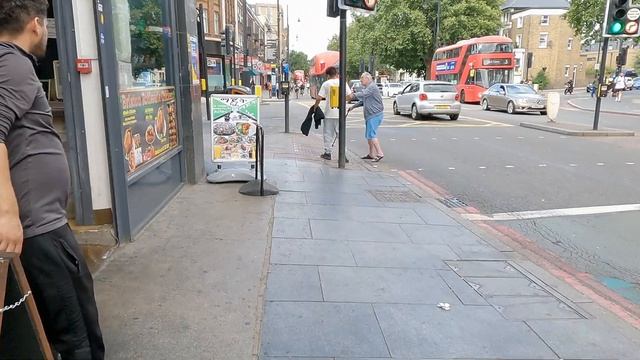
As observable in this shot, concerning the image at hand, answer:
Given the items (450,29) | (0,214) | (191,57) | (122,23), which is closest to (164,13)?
(191,57)

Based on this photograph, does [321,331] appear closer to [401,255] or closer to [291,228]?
[401,255]

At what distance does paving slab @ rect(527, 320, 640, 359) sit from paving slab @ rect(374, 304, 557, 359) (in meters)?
0.10

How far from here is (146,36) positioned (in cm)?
552

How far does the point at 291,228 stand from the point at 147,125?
1.84m

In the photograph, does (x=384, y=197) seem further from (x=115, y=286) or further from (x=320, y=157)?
(x=115, y=286)

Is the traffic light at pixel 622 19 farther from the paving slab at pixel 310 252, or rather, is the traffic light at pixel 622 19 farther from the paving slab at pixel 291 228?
the paving slab at pixel 310 252

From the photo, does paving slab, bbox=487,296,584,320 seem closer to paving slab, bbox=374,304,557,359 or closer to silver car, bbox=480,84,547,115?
paving slab, bbox=374,304,557,359

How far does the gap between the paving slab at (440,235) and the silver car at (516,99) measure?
19374 mm

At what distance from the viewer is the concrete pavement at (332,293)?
3.11m

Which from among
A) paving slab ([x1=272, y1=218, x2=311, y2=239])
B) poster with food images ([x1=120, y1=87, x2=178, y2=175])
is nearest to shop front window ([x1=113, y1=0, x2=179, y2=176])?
poster with food images ([x1=120, y1=87, x2=178, y2=175])

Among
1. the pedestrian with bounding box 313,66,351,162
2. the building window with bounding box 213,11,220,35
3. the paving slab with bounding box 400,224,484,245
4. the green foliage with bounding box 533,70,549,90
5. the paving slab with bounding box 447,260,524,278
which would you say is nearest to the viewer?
the paving slab with bounding box 447,260,524,278

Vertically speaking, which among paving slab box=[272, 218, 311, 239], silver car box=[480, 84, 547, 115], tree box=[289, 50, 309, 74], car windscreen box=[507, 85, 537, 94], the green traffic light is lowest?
paving slab box=[272, 218, 311, 239]

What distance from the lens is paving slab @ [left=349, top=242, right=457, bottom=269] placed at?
179 inches

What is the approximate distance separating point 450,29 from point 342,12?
41.3 metres
